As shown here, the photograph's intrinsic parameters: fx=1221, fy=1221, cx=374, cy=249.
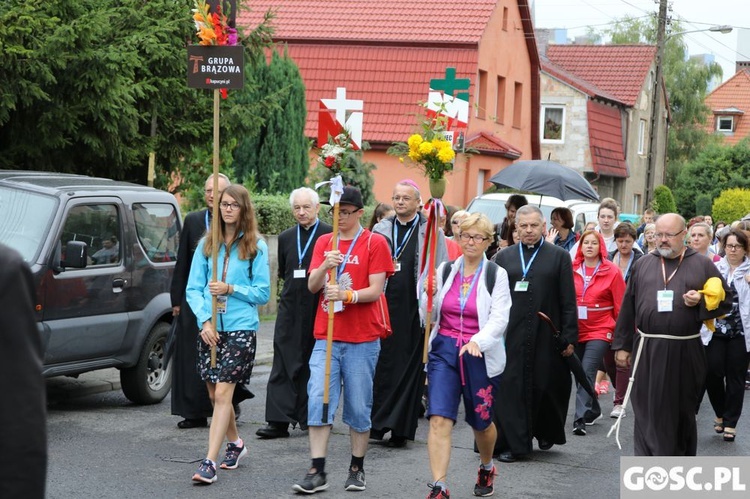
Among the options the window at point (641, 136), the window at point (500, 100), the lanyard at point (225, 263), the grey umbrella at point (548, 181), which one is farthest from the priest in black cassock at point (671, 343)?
the window at point (641, 136)

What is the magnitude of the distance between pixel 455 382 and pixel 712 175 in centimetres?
4863

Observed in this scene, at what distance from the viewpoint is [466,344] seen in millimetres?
7246

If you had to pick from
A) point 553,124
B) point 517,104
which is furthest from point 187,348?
point 553,124

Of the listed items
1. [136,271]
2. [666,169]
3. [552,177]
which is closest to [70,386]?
[136,271]

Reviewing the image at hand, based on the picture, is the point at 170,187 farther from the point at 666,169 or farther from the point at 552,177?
the point at 666,169

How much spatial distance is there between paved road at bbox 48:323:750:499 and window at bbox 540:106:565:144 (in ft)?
114

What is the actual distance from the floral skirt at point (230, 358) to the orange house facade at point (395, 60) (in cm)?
2245

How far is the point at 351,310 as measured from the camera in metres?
7.70

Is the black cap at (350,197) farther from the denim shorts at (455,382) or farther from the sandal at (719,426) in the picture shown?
the sandal at (719,426)

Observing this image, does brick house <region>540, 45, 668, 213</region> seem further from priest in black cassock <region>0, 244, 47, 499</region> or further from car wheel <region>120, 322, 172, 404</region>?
priest in black cassock <region>0, 244, 47, 499</region>

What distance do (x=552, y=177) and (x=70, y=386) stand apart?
7.18 meters

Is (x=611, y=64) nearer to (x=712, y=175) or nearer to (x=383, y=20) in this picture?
(x=712, y=175)

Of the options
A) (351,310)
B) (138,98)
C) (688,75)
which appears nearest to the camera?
(351,310)

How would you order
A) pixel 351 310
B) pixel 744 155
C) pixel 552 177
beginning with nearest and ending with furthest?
pixel 351 310, pixel 552 177, pixel 744 155
